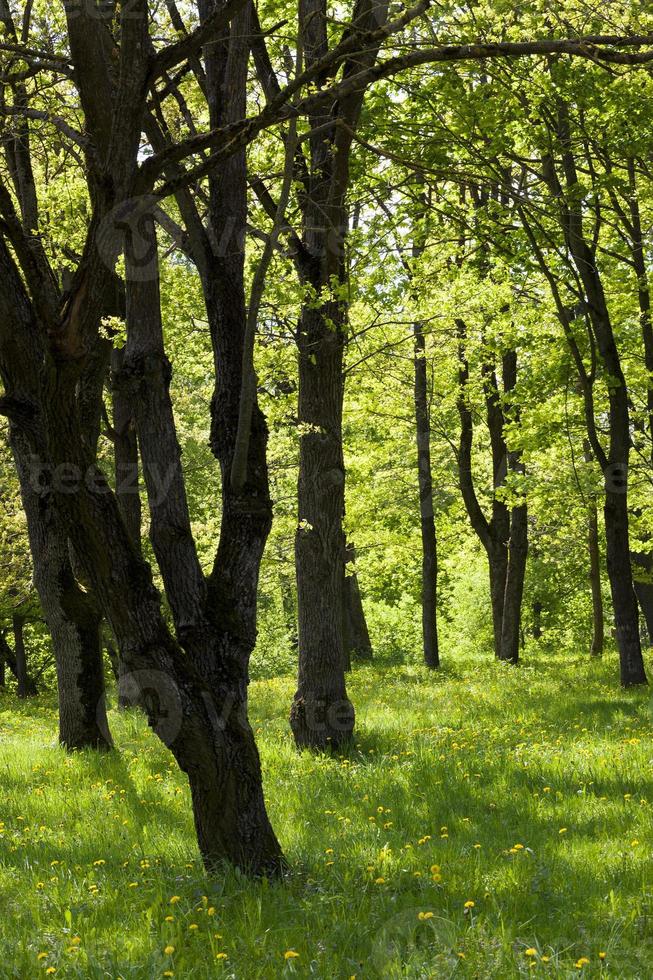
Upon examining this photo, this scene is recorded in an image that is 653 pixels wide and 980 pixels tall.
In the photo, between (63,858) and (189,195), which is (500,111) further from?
(63,858)

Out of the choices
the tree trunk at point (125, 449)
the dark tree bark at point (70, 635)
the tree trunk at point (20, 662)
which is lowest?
the tree trunk at point (20, 662)

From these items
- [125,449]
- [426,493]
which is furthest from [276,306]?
[426,493]

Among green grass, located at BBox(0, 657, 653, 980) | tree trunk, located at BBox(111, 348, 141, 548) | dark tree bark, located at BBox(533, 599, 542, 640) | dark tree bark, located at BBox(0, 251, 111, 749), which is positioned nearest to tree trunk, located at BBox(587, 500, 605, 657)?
green grass, located at BBox(0, 657, 653, 980)

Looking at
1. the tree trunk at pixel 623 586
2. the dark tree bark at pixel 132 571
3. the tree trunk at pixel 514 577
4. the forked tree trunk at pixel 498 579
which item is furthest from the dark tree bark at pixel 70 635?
the forked tree trunk at pixel 498 579

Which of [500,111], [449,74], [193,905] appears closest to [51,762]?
[193,905]

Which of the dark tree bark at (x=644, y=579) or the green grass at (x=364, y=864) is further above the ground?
the dark tree bark at (x=644, y=579)

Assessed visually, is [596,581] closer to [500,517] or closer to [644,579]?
[644,579]

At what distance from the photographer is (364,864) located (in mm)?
5953

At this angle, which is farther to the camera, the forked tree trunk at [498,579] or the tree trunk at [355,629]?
the tree trunk at [355,629]

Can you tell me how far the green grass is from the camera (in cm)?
455

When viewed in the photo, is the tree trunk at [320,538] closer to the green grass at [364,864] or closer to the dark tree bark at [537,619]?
the green grass at [364,864]

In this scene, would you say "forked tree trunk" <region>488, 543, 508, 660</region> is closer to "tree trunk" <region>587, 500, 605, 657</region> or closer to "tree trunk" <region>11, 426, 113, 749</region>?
"tree trunk" <region>587, 500, 605, 657</region>

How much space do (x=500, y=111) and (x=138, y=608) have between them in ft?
27.4

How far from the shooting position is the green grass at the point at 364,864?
4547 millimetres
